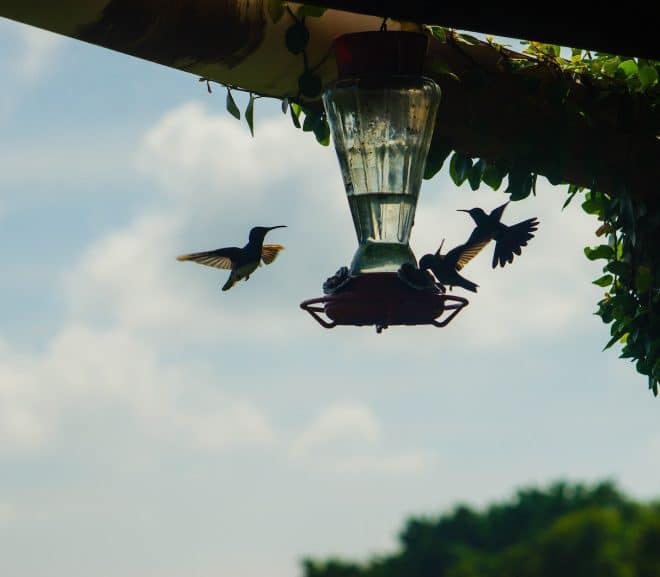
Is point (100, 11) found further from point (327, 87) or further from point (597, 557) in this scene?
point (597, 557)

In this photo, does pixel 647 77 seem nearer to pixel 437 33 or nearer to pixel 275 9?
pixel 437 33

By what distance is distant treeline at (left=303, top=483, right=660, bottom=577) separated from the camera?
54156 mm

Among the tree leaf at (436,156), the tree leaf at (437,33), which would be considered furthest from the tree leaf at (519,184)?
the tree leaf at (437,33)

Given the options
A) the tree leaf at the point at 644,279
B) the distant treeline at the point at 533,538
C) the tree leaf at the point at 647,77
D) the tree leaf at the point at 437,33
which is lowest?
the tree leaf at the point at 644,279

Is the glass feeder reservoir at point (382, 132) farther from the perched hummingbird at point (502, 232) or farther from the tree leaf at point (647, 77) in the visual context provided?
the tree leaf at point (647, 77)

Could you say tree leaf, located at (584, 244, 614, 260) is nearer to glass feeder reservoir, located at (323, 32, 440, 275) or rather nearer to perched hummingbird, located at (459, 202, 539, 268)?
perched hummingbird, located at (459, 202, 539, 268)

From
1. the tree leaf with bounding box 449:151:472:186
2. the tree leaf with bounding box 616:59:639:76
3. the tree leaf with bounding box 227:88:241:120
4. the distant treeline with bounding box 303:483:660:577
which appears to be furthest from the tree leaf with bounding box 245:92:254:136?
the distant treeline with bounding box 303:483:660:577

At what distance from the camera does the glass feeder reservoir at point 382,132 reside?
2967mm

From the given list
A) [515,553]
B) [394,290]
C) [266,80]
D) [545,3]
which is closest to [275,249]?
[266,80]

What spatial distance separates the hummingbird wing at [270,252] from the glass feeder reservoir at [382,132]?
0.46 metres

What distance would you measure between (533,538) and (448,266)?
53.9m

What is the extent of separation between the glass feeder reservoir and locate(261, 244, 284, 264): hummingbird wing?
457mm

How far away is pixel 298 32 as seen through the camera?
3.13 m

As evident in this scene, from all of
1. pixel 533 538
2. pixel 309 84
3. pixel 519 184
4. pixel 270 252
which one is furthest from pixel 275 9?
pixel 533 538
